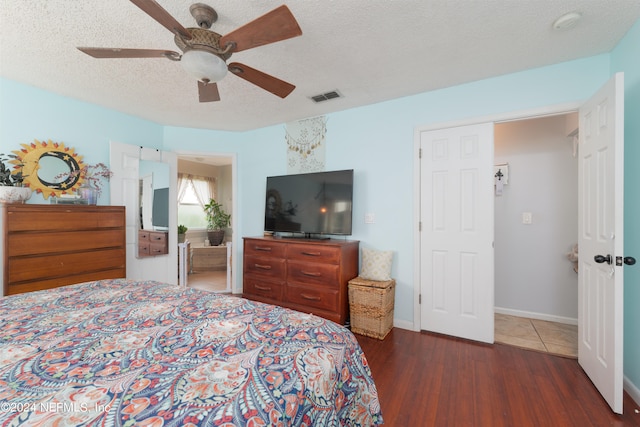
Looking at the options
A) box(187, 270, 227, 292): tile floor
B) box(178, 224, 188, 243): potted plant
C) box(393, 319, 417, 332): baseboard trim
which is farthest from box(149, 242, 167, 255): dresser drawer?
box(393, 319, 417, 332): baseboard trim

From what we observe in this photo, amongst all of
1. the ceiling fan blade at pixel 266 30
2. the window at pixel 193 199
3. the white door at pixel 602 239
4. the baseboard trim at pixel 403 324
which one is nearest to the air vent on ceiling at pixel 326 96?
the ceiling fan blade at pixel 266 30

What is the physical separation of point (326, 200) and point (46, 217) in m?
2.57

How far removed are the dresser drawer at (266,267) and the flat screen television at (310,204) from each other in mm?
428

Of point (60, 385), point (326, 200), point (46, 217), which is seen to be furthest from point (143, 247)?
point (60, 385)

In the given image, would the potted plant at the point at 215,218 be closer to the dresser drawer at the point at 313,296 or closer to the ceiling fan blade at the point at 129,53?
Result: the dresser drawer at the point at 313,296

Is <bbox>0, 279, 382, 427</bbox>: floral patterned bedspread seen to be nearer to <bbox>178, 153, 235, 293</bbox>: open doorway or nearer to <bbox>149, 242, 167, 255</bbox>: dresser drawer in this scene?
<bbox>149, 242, 167, 255</bbox>: dresser drawer

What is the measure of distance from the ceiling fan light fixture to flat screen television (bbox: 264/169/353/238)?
1752mm

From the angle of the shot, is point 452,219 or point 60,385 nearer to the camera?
point 60,385

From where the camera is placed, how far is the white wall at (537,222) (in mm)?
2959

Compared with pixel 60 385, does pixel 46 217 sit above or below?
above

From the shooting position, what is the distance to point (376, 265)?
2871mm

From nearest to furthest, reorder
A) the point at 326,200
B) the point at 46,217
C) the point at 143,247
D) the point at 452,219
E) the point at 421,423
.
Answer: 1. the point at 421,423
2. the point at 46,217
3. the point at 452,219
4. the point at 326,200
5. the point at 143,247

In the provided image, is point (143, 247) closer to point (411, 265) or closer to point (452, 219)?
point (411, 265)

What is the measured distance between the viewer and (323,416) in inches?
32.3
